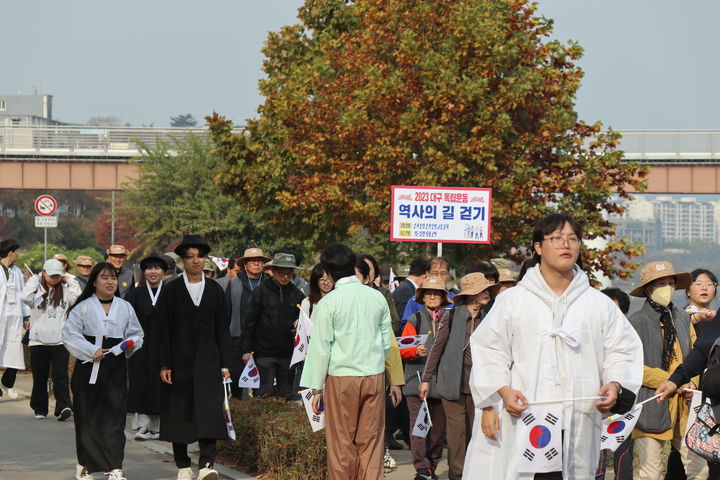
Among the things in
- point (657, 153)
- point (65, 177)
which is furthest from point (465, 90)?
point (65, 177)

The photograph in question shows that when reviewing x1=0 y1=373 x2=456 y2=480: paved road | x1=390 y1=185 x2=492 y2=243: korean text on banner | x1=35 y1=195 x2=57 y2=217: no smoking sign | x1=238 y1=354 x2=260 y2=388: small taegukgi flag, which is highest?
x1=35 y1=195 x2=57 y2=217: no smoking sign

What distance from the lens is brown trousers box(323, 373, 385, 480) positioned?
8.40 meters

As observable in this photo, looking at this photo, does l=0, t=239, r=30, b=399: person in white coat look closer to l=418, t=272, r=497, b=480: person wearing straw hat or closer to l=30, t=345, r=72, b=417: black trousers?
l=30, t=345, r=72, b=417: black trousers

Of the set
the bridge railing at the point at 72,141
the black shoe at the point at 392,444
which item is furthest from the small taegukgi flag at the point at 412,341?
the bridge railing at the point at 72,141

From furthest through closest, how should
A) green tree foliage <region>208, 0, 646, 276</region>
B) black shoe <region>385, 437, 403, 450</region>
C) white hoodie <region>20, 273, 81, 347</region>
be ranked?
green tree foliage <region>208, 0, 646, 276</region>, white hoodie <region>20, 273, 81, 347</region>, black shoe <region>385, 437, 403, 450</region>

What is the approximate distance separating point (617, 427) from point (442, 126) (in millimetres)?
20263

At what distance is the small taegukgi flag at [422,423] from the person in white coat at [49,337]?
18.0ft

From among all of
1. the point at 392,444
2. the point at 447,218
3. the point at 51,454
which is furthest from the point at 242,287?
the point at 447,218

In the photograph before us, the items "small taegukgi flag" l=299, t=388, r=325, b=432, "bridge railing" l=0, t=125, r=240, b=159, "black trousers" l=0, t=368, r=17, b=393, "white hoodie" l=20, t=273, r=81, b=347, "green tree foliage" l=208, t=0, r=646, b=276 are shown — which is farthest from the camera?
"bridge railing" l=0, t=125, r=240, b=159

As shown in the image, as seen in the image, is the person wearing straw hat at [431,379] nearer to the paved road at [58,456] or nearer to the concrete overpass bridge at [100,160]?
the paved road at [58,456]

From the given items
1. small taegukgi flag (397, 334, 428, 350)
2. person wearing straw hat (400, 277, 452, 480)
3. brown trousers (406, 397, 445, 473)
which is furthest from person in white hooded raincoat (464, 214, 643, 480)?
small taegukgi flag (397, 334, 428, 350)

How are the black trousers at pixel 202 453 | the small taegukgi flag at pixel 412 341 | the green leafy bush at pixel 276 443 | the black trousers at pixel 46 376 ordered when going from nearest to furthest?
the green leafy bush at pixel 276 443
the black trousers at pixel 202 453
the small taegukgi flag at pixel 412 341
the black trousers at pixel 46 376

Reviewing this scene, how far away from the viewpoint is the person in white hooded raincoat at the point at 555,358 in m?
5.88

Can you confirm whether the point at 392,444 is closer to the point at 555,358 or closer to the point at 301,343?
the point at 301,343
